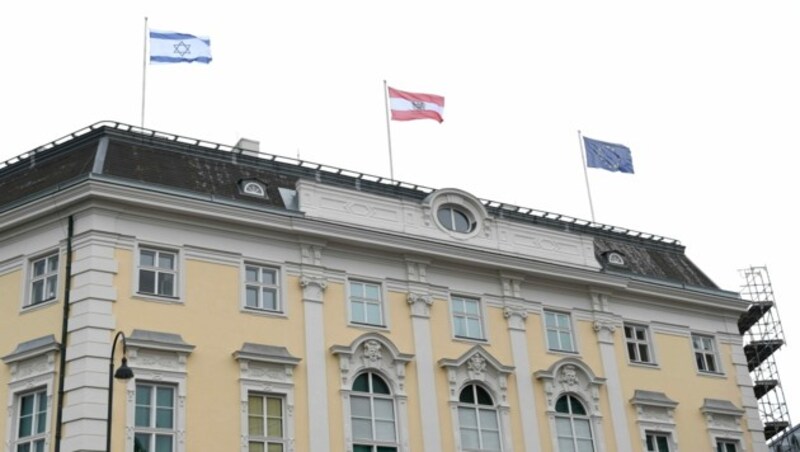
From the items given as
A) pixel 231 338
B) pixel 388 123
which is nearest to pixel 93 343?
pixel 231 338

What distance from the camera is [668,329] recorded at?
43000 mm

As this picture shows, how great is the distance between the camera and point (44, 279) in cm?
3278

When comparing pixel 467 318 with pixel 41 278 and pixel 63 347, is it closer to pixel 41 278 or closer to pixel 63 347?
pixel 63 347

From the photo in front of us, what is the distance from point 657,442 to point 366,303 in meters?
11.9

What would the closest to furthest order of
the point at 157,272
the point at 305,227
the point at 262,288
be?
1. the point at 157,272
2. the point at 262,288
3. the point at 305,227

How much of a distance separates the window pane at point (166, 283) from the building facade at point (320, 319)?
6 centimetres

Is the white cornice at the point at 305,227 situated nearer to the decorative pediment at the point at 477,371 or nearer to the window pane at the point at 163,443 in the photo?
the decorative pediment at the point at 477,371

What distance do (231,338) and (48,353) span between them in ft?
16.6

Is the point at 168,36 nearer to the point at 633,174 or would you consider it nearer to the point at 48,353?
the point at 48,353

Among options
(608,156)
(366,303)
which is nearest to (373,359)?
(366,303)

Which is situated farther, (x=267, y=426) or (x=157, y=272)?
(x=157, y=272)

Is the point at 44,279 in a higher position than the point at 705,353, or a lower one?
lower

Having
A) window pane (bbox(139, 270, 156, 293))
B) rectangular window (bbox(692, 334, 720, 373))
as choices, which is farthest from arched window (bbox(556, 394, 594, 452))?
window pane (bbox(139, 270, 156, 293))

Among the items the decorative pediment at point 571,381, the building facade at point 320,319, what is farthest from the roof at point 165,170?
the decorative pediment at point 571,381
